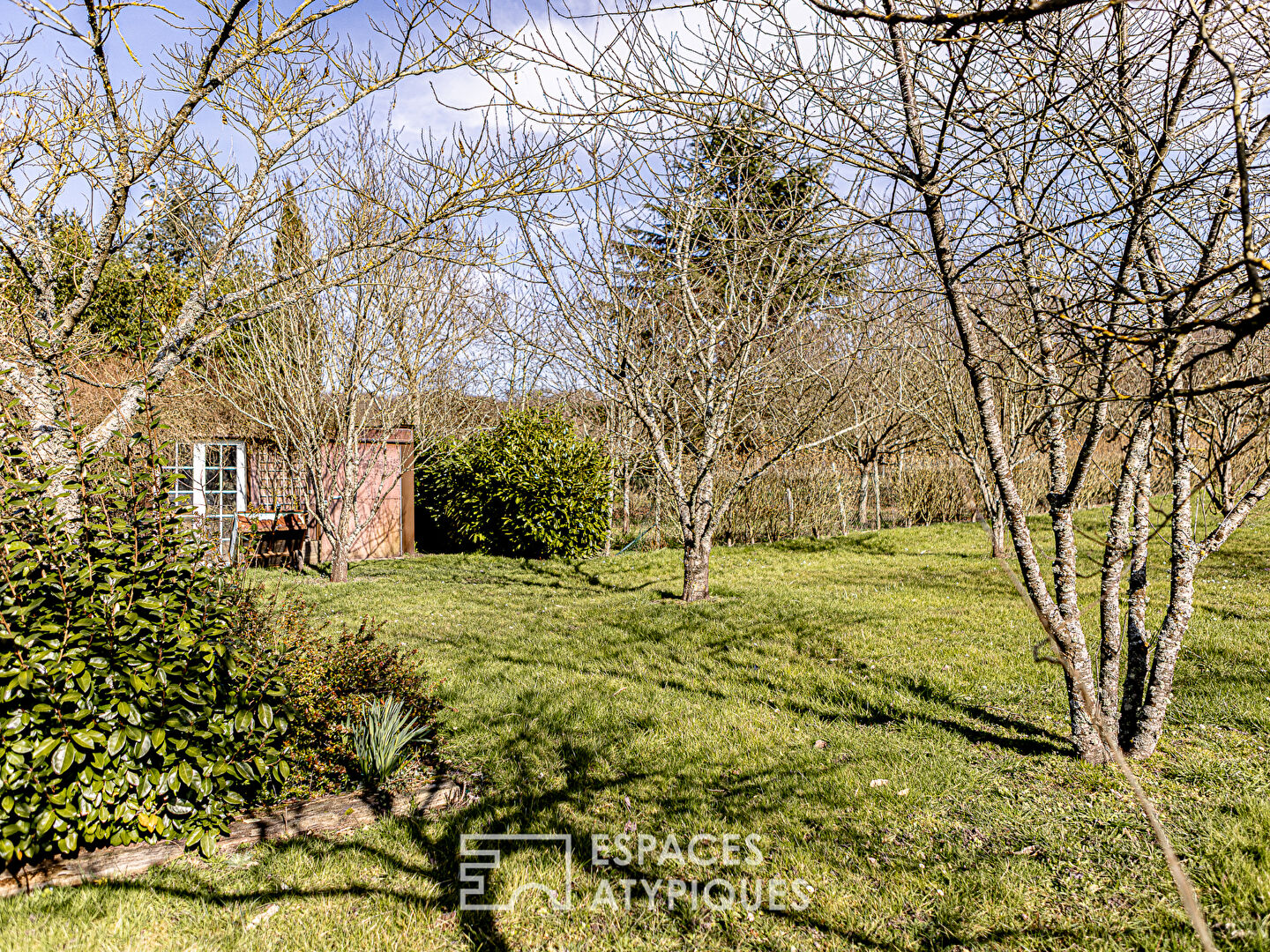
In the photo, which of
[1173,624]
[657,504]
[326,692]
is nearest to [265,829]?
[326,692]

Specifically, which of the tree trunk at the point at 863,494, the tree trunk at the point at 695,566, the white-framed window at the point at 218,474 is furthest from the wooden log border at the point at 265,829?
the tree trunk at the point at 863,494

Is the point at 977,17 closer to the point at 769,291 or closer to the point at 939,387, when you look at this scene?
the point at 769,291

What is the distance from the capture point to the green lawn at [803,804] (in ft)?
8.26

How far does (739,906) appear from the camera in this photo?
267 centimetres

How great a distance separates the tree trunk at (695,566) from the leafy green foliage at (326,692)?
3.61 metres

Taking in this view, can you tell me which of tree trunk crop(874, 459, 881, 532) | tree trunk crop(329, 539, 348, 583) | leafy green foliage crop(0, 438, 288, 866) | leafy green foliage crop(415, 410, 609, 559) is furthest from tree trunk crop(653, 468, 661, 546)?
leafy green foliage crop(0, 438, 288, 866)

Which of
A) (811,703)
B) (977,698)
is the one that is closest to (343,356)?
(811,703)

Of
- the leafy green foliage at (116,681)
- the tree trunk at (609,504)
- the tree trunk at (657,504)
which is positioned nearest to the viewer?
the leafy green foliage at (116,681)

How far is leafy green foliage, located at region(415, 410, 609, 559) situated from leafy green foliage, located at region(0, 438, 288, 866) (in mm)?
8512

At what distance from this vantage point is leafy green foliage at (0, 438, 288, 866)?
272cm

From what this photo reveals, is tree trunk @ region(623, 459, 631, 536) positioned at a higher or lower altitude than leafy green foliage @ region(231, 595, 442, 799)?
higher

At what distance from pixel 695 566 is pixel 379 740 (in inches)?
184

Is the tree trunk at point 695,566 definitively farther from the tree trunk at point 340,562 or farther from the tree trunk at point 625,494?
the tree trunk at point 625,494

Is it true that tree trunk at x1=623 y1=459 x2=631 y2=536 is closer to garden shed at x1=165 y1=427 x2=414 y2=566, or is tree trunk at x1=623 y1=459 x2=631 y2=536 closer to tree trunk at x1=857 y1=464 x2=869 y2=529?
garden shed at x1=165 y1=427 x2=414 y2=566
